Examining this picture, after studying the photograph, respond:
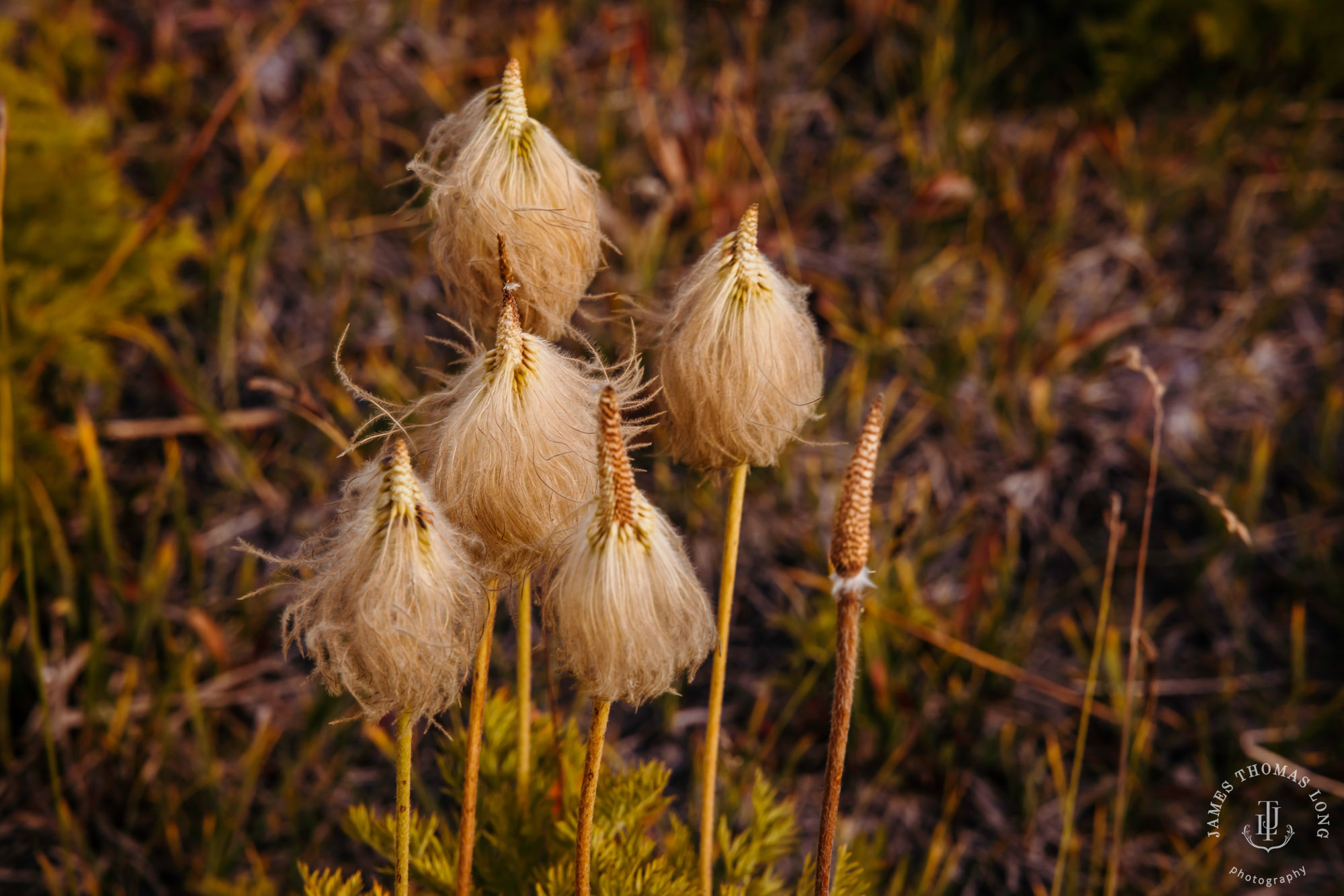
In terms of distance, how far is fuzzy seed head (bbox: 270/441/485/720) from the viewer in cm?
79

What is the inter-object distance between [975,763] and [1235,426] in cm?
124

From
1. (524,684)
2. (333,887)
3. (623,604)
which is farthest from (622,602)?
(333,887)

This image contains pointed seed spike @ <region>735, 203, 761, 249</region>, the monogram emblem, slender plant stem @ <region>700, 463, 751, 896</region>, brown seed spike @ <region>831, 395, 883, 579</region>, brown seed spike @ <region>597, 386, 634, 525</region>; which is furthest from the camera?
the monogram emblem

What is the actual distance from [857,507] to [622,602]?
0.20 metres

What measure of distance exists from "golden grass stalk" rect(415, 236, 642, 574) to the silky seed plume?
0.24 feet

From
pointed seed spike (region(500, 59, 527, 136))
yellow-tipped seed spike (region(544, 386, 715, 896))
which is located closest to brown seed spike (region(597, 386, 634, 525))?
yellow-tipped seed spike (region(544, 386, 715, 896))

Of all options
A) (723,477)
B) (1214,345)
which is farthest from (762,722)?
(1214,345)

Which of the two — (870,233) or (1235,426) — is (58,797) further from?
(1235,426)

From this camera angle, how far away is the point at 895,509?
2.32 m

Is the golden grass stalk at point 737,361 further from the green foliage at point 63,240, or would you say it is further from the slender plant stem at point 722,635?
the green foliage at point 63,240

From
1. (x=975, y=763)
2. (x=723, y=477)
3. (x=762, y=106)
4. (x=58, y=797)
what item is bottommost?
(x=58, y=797)

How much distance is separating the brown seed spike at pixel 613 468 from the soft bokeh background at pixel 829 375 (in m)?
0.63

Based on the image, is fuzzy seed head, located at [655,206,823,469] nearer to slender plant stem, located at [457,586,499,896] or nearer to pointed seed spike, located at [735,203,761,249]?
pointed seed spike, located at [735,203,761,249]

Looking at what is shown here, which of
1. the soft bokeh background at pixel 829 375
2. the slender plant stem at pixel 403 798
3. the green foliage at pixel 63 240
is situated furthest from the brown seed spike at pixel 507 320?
the green foliage at pixel 63 240
